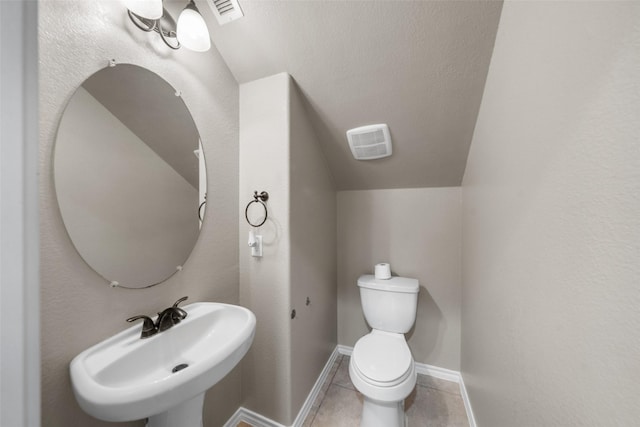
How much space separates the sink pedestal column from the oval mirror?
45 centimetres

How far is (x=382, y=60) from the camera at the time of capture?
1.11m

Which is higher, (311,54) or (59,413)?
(311,54)

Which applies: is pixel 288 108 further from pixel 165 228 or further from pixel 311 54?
pixel 165 228

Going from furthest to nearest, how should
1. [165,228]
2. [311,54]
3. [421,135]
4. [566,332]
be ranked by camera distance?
[421,135] < [311,54] < [165,228] < [566,332]

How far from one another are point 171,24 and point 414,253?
2.00 meters

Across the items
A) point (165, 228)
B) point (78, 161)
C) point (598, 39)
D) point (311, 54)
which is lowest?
point (165, 228)

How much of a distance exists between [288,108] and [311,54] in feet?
0.94

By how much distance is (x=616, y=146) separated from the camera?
38 cm

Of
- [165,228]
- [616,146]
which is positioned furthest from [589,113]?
[165,228]

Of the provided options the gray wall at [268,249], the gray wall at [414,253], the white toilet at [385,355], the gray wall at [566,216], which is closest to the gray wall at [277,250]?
the gray wall at [268,249]

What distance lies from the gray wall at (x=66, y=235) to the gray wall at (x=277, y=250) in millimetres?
199

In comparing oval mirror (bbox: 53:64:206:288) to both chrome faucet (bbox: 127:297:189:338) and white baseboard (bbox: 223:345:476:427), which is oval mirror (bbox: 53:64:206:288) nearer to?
chrome faucet (bbox: 127:297:189:338)

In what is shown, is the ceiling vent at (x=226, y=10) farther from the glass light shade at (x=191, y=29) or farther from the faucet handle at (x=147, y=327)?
the faucet handle at (x=147, y=327)

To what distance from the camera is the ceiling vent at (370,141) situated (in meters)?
1.39
